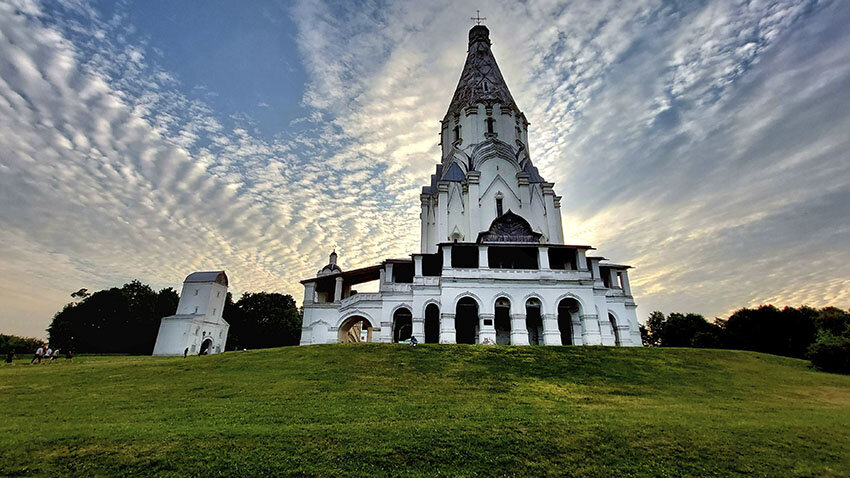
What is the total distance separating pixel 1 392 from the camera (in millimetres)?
14438

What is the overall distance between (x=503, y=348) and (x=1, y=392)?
19.7 meters

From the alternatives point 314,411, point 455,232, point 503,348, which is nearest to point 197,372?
point 314,411

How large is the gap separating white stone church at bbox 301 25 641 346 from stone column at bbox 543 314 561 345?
0.06 m

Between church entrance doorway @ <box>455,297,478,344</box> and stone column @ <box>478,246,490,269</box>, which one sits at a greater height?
stone column @ <box>478,246,490,269</box>

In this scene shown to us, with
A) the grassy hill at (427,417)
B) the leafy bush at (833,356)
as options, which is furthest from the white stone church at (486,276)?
the leafy bush at (833,356)

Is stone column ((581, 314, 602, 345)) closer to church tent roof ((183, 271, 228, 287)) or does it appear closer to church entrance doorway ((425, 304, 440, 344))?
church entrance doorway ((425, 304, 440, 344))

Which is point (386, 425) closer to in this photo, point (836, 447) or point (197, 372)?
point (836, 447)

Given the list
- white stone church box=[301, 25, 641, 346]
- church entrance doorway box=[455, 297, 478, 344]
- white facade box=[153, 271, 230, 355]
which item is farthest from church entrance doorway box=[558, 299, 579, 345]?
white facade box=[153, 271, 230, 355]

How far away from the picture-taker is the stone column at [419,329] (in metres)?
25.0

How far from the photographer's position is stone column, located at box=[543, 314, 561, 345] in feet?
80.0

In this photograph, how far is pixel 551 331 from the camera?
2464 cm

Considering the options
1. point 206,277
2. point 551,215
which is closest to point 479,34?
point 551,215

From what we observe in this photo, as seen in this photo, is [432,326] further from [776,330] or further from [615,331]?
[776,330]

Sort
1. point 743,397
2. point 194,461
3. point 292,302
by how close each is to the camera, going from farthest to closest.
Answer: point 292,302
point 743,397
point 194,461
